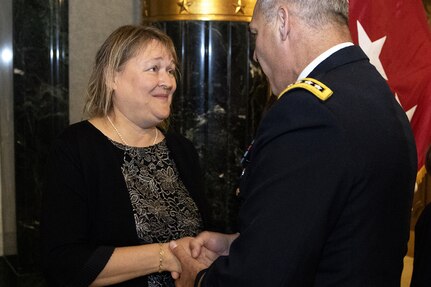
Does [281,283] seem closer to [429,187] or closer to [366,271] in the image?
[366,271]

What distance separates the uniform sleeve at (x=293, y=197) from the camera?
1245mm

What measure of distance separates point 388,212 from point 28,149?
340 cm

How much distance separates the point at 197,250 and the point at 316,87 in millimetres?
873

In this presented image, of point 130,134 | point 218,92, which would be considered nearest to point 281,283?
point 130,134

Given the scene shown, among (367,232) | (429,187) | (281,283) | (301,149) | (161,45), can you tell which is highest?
(161,45)

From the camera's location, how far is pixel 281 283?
1.27 metres

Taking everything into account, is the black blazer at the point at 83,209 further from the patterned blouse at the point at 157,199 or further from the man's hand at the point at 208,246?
the man's hand at the point at 208,246

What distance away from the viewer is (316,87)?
1329 mm

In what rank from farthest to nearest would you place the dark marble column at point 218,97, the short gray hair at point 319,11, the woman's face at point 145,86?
the dark marble column at point 218,97, the woman's face at point 145,86, the short gray hair at point 319,11

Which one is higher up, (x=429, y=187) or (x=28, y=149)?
(x=28, y=149)

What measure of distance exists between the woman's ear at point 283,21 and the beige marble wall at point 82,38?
3201mm

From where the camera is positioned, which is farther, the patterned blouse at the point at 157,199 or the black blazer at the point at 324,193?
the patterned blouse at the point at 157,199

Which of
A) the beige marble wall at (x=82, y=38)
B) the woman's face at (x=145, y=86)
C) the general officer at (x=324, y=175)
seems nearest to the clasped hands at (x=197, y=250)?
the general officer at (x=324, y=175)

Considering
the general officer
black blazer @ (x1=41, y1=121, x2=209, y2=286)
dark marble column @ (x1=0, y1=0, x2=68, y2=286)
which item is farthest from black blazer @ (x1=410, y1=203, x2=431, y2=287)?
dark marble column @ (x1=0, y1=0, x2=68, y2=286)
